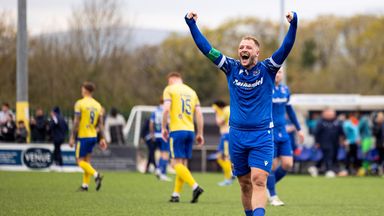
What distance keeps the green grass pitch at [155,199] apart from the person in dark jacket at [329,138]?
6.83 meters

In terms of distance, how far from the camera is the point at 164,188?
2019 centimetres

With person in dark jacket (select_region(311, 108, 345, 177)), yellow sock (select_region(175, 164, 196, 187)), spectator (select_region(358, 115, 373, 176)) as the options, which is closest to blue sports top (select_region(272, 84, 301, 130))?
yellow sock (select_region(175, 164, 196, 187))

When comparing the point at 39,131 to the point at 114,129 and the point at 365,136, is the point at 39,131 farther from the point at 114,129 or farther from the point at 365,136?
the point at 365,136

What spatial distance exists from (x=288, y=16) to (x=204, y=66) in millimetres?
56728

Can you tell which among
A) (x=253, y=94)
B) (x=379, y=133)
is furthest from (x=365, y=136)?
(x=253, y=94)

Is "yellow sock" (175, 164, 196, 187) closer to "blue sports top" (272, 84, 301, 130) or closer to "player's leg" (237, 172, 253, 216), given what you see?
"blue sports top" (272, 84, 301, 130)

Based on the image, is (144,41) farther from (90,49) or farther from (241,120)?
(241,120)

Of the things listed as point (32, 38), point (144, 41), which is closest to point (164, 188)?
point (32, 38)

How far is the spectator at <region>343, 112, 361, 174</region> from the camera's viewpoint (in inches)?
1180

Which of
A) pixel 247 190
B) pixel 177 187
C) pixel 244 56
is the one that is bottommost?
pixel 177 187

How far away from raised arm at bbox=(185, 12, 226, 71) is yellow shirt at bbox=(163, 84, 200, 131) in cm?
582

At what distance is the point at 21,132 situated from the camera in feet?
91.9

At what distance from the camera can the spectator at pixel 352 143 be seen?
29984mm

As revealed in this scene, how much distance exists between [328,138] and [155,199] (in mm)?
14662
